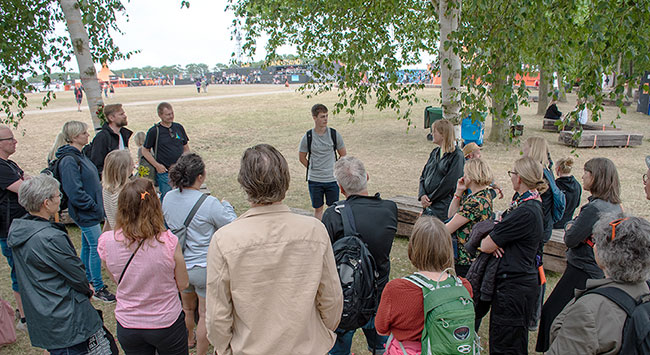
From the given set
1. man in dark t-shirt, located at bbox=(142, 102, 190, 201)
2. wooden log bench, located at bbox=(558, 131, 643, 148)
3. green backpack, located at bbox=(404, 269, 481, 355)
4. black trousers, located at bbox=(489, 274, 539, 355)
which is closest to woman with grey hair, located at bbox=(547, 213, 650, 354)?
green backpack, located at bbox=(404, 269, 481, 355)

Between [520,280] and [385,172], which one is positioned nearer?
[520,280]

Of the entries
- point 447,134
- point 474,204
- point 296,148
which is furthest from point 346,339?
point 296,148

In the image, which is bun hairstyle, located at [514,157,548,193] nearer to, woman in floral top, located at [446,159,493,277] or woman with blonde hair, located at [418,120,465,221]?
woman in floral top, located at [446,159,493,277]

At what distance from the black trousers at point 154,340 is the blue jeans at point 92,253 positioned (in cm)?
199

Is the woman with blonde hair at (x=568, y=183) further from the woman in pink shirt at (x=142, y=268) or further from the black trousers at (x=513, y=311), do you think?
the woman in pink shirt at (x=142, y=268)

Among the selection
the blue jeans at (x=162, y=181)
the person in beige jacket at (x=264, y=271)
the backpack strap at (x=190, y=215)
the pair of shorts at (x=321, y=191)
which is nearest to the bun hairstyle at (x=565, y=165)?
the pair of shorts at (x=321, y=191)

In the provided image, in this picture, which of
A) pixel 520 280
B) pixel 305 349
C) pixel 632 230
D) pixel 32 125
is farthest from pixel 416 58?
pixel 32 125

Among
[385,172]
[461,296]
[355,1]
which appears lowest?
[385,172]

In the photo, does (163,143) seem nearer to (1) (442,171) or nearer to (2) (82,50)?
(2) (82,50)

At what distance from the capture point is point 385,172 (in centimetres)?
1003

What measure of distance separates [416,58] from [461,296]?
606 centimetres

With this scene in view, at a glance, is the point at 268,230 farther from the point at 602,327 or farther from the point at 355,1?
the point at 355,1

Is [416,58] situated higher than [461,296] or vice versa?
[416,58]

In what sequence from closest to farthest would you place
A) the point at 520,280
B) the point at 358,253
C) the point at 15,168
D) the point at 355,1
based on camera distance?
the point at 358,253, the point at 520,280, the point at 15,168, the point at 355,1
